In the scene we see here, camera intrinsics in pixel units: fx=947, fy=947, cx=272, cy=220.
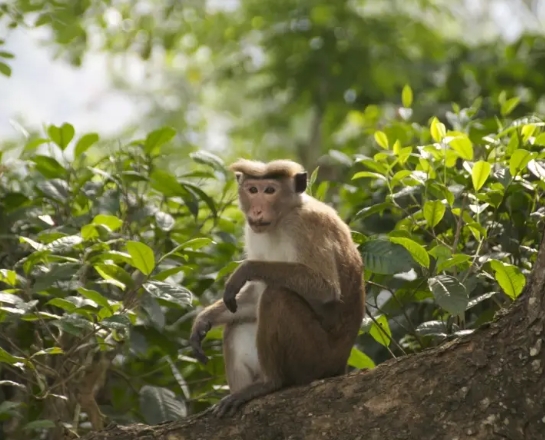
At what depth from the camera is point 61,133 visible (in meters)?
6.23

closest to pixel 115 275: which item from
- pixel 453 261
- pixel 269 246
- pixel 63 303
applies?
pixel 63 303

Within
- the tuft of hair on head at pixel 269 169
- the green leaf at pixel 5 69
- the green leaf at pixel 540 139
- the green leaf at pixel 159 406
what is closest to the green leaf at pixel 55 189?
the green leaf at pixel 5 69

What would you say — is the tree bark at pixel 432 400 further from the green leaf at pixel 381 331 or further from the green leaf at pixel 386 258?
the green leaf at pixel 381 331

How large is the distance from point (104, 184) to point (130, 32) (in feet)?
20.9

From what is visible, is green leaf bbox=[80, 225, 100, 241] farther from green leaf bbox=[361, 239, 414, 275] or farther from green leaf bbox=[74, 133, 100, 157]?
green leaf bbox=[361, 239, 414, 275]

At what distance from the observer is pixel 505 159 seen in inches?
227

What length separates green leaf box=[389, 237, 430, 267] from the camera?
492 centimetres

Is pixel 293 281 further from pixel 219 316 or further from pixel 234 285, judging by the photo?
pixel 219 316

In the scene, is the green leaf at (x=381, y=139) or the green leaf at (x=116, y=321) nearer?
the green leaf at (x=116, y=321)

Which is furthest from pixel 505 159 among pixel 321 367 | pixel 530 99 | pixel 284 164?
pixel 530 99

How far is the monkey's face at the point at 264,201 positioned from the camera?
5699 millimetres

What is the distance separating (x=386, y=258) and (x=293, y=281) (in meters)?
0.54

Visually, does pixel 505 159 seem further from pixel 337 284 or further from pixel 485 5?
pixel 485 5

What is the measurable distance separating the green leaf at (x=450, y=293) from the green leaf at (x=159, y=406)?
171 centimetres
